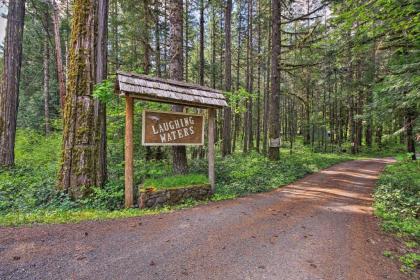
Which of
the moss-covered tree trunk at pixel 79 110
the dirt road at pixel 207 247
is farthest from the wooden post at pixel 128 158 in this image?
the moss-covered tree trunk at pixel 79 110

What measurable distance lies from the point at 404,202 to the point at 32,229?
7929 mm

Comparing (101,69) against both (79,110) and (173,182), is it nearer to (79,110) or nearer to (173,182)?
(79,110)

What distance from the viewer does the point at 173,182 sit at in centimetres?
557

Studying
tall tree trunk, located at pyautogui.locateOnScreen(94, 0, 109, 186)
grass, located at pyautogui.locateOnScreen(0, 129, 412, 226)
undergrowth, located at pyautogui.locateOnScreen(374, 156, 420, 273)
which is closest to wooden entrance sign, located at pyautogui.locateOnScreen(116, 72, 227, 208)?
grass, located at pyautogui.locateOnScreen(0, 129, 412, 226)

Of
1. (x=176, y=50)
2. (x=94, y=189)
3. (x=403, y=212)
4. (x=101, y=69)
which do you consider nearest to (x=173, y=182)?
(x=94, y=189)

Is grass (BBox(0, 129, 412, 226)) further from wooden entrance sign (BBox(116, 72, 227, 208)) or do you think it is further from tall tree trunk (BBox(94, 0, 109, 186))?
wooden entrance sign (BBox(116, 72, 227, 208))

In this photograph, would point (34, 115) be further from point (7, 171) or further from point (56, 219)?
point (56, 219)

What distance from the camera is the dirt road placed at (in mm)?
2654

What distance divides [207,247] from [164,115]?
3.27m

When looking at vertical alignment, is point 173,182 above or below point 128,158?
below

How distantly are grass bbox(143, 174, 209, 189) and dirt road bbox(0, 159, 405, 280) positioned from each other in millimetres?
871

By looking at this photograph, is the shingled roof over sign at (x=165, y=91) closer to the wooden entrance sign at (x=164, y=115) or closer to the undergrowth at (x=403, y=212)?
the wooden entrance sign at (x=164, y=115)

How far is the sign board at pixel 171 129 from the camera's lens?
5.33 metres

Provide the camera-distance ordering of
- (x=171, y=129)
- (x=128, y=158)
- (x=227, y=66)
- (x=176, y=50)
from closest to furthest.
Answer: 1. (x=128, y=158)
2. (x=171, y=129)
3. (x=176, y=50)
4. (x=227, y=66)
